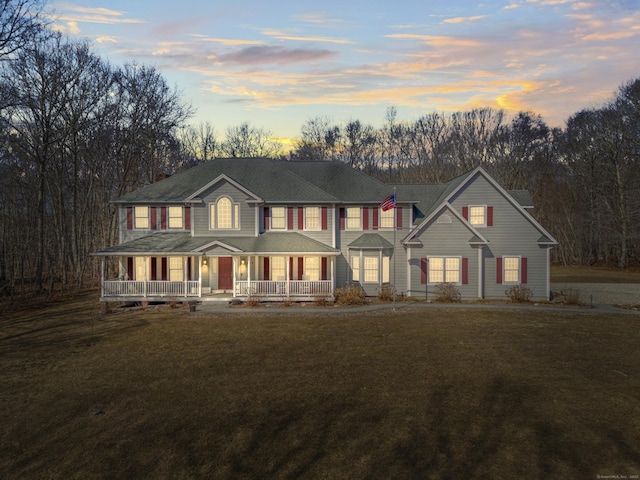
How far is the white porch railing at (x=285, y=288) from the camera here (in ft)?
79.4

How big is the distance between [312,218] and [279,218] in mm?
2087

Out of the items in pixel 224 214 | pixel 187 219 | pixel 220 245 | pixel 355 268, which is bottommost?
pixel 355 268

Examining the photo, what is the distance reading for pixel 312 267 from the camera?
85.4 ft

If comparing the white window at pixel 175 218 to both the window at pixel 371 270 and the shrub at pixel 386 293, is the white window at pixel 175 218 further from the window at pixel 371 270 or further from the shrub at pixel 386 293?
the shrub at pixel 386 293

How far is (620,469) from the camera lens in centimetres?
683

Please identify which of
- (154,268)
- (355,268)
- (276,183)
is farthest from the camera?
(276,183)

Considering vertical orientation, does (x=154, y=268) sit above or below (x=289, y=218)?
below

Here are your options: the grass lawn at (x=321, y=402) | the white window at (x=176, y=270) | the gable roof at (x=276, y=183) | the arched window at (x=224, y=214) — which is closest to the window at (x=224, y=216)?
the arched window at (x=224, y=214)

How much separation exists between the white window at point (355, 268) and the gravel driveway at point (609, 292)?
525 inches

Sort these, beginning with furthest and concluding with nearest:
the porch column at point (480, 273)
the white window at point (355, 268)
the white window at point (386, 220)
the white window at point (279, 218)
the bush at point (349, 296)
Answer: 1. the white window at point (386, 220)
2. the white window at point (279, 218)
3. the white window at point (355, 268)
4. the porch column at point (480, 273)
5. the bush at point (349, 296)

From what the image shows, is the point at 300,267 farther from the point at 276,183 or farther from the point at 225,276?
the point at 276,183

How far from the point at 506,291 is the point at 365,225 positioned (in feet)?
30.6

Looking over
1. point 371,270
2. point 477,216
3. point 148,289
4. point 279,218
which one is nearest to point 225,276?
point 148,289

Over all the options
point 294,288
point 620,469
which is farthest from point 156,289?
point 620,469
